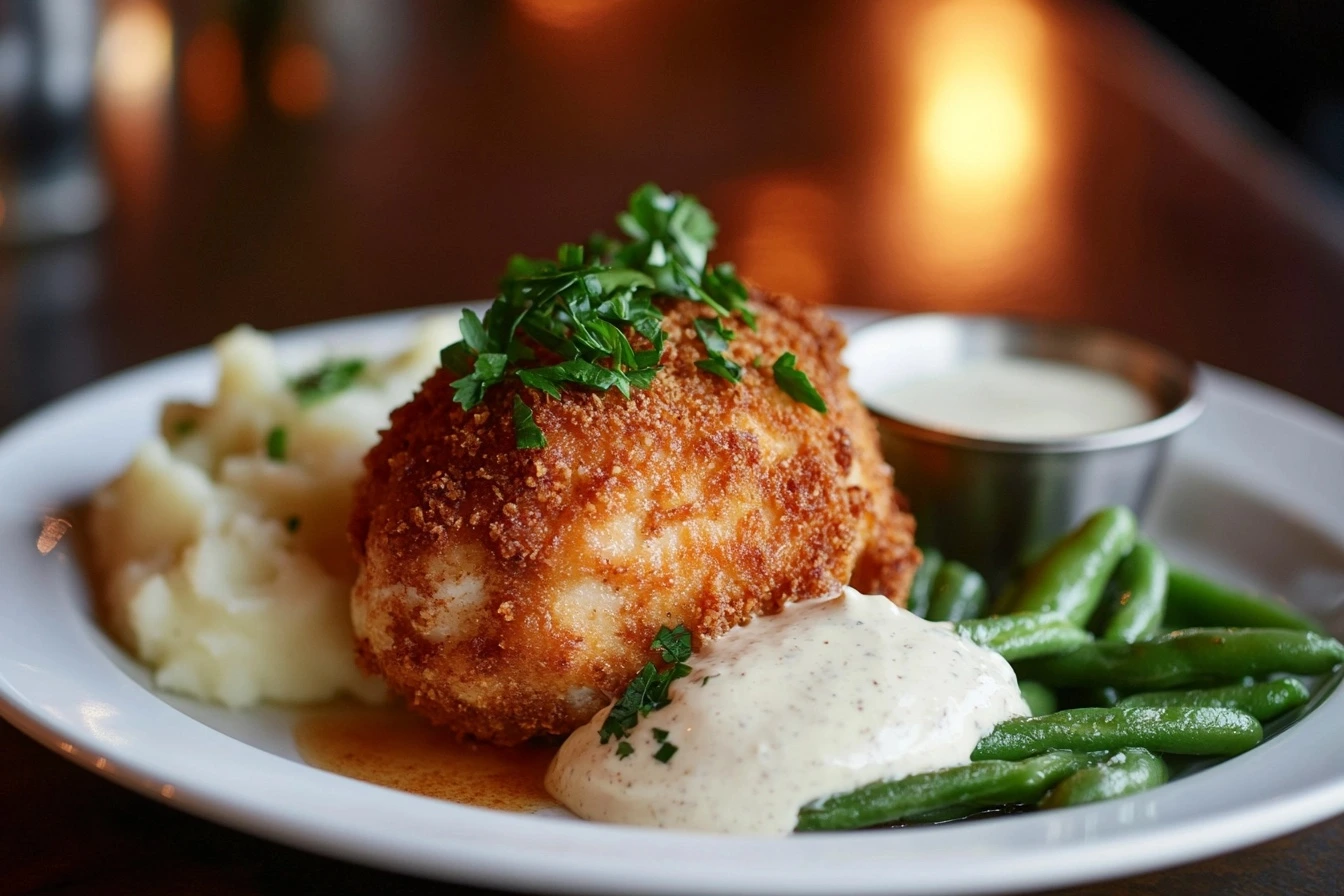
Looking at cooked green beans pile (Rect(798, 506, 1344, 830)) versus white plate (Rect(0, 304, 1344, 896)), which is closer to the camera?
white plate (Rect(0, 304, 1344, 896))

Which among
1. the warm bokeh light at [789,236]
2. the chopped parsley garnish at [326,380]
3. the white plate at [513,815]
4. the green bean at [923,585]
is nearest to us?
the white plate at [513,815]

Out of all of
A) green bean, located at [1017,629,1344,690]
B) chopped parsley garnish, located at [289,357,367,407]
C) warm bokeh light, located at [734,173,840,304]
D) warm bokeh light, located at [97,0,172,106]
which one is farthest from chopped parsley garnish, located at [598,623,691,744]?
warm bokeh light, located at [97,0,172,106]

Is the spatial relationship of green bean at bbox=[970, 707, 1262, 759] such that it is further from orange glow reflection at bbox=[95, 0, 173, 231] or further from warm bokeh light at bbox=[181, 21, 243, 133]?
warm bokeh light at bbox=[181, 21, 243, 133]

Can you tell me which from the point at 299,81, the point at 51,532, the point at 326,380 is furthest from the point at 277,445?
the point at 299,81

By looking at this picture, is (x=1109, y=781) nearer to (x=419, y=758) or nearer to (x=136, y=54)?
(x=419, y=758)

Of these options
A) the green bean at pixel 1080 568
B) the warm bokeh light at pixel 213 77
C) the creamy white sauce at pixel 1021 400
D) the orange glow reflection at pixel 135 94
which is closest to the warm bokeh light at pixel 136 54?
the orange glow reflection at pixel 135 94

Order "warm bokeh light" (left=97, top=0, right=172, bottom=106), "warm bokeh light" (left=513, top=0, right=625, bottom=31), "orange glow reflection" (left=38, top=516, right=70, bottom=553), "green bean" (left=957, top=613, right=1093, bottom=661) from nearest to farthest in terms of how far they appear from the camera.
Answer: "green bean" (left=957, top=613, right=1093, bottom=661) → "orange glow reflection" (left=38, top=516, right=70, bottom=553) → "warm bokeh light" (left=97, top=0, right=172, bottom=106) → "warm bokeh light" (left=513, top=0, right=625, bottom=31)

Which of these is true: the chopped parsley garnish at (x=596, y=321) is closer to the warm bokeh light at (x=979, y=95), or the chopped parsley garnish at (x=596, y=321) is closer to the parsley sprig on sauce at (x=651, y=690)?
the parsley sprig on sauce at (x=651, y=690)

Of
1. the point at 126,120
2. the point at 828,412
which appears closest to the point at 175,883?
the point at 828,412
